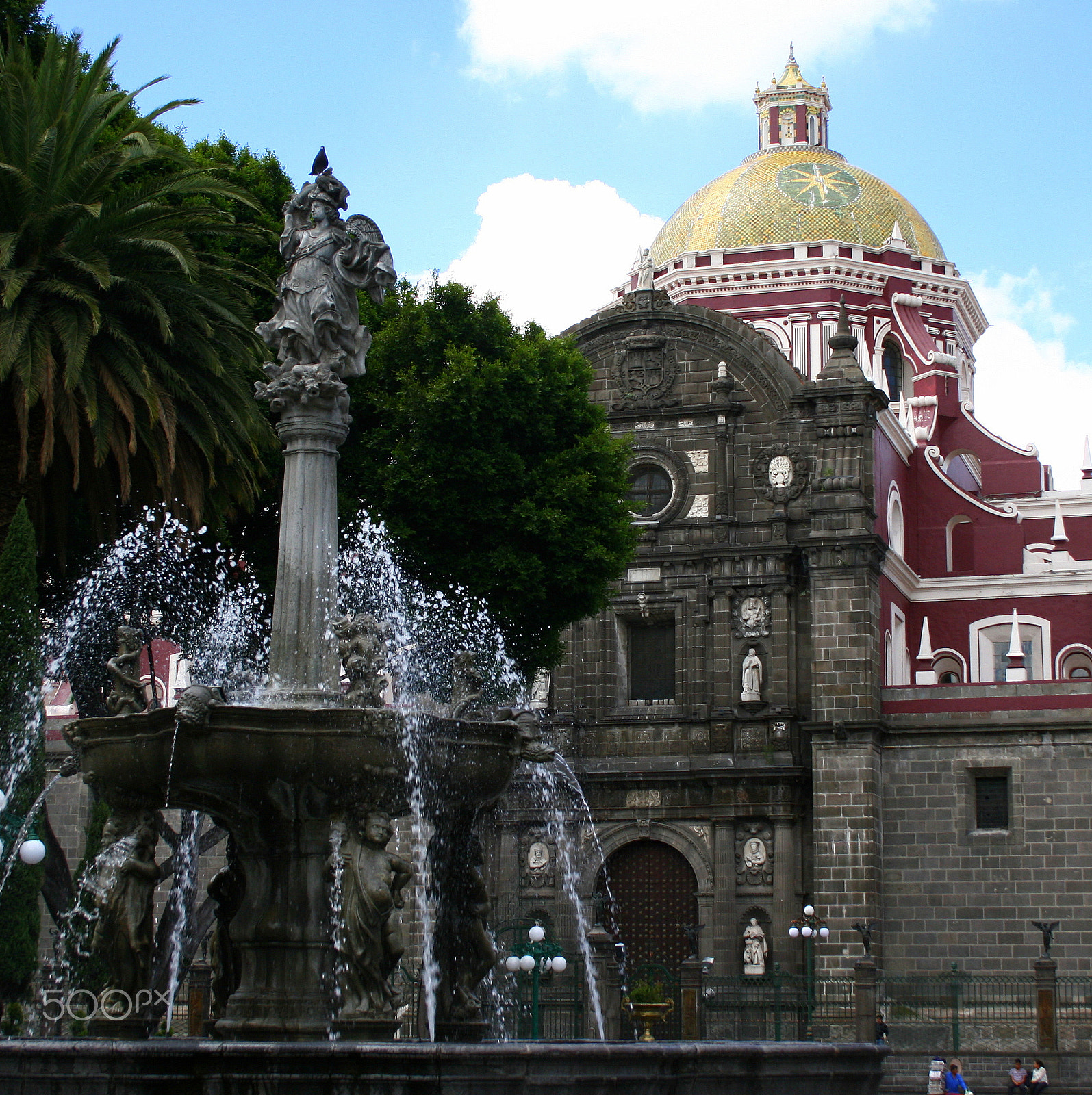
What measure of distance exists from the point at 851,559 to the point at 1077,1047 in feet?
32.5

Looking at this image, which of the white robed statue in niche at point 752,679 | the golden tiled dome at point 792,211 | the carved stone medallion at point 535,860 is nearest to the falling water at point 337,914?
the white robed statue in niche at point 752,679

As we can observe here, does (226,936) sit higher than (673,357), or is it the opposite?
(673,357)

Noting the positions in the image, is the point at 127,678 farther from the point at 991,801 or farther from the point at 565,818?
the point at 565,818

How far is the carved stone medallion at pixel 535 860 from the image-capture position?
34281 millimetres

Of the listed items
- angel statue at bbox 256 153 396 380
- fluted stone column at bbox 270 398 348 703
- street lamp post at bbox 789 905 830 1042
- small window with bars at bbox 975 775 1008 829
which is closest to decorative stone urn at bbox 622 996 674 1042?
street lamp post at bbox 789 905 830 1042

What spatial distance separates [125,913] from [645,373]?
25.5 m

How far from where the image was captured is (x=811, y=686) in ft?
109

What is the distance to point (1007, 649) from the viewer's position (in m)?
36.5

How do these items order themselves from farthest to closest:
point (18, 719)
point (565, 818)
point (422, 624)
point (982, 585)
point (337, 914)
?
point (982, 585) → point (565, 818) → point (422, 624) → point (18, 719) → point (337, 914)

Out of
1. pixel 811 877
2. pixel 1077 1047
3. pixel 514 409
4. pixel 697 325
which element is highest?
pixel 697 325

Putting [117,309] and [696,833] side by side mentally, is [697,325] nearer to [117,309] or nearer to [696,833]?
[696,833]

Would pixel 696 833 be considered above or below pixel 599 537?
below

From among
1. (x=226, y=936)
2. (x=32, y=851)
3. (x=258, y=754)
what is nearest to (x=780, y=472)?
(x=32, y=851)

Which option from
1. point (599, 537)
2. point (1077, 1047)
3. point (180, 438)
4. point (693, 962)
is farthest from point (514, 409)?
point (1077, 1047)
